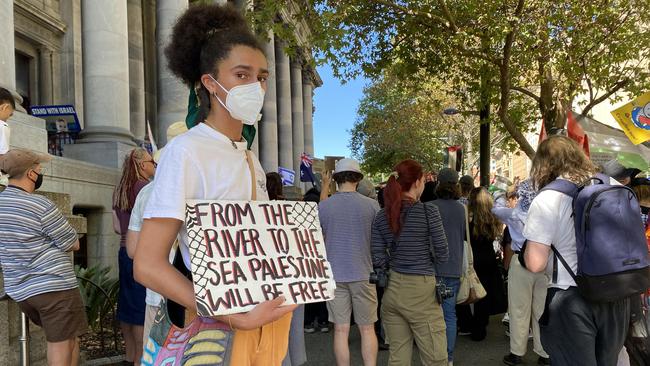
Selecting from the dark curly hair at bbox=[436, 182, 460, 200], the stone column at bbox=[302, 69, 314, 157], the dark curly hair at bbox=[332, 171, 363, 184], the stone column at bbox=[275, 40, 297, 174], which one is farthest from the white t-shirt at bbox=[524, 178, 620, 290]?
the stone column at bbox=[302, 69, 314, 157]

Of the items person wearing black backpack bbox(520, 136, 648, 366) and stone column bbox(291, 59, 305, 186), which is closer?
person wearing black backpack bbox(520, 136, 648, 366)

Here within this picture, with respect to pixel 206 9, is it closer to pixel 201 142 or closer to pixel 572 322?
pixel 201 142

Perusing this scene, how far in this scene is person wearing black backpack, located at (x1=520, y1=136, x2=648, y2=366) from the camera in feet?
9.62

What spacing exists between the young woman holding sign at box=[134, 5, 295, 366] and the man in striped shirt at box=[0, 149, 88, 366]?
2.67 meters

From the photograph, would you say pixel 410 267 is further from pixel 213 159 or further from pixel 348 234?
pixel 213 159

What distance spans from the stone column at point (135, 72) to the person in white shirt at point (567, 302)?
1453 centimetres

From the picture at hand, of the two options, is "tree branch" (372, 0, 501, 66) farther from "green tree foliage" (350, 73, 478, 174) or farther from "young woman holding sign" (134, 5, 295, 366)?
"green tree foliage" (350, 73, 478, 174)

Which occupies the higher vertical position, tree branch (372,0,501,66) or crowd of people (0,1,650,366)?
tree branch (372,0,501,66)

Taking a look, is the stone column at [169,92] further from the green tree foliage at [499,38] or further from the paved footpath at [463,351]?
the paved footpath at [463,351]

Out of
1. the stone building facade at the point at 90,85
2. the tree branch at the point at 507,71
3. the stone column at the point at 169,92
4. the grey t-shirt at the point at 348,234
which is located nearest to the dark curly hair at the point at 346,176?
the grey t-shirt at the point at 348,234

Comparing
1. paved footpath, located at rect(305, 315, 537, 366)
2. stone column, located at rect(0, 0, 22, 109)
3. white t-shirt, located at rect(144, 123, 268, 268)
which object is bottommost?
paved footpath, located at rect(305, 315, 537, 366)

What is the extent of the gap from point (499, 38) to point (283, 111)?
2039 centimetres

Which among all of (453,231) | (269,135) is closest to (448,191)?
(453,231)

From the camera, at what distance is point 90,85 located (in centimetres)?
1073
